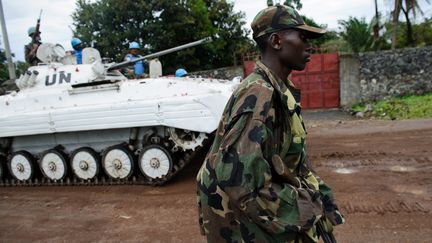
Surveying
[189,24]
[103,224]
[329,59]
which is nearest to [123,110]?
[103,224]

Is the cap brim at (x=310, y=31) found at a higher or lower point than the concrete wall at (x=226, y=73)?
higher

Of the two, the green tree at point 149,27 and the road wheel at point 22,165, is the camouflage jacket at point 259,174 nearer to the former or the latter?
the road wheel at point 22,165

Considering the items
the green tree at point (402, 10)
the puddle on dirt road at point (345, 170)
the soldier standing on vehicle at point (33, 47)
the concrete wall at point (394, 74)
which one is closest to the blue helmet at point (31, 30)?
the soldier standing on vehicle at point (33, 47)

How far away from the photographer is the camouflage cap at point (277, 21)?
1.73 meters

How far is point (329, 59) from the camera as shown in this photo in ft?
49.9

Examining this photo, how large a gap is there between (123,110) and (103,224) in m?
2.07

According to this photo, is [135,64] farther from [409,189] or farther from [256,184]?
[256,184]

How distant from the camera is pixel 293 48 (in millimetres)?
1770

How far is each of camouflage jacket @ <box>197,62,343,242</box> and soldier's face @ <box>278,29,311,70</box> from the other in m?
0.10

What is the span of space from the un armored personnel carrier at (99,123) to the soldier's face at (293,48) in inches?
168

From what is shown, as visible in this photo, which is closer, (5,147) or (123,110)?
(123,110)

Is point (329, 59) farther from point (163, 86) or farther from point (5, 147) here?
point (5, 147)

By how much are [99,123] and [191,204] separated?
2.26 m

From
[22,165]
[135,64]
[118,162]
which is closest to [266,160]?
[118,162]
